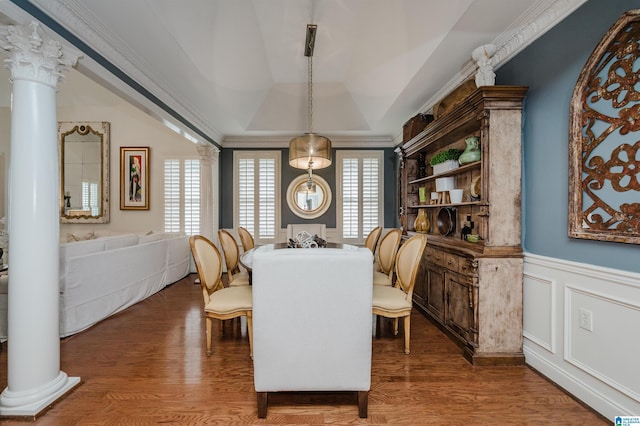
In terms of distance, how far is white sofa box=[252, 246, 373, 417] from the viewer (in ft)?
5.19

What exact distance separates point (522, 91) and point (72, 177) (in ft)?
26.1

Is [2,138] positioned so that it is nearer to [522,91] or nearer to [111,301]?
[111,301]

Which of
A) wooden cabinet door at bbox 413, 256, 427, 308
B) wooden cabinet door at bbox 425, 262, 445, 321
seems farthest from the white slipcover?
wooden cabinet door at bbox 413, 256, 427, 308

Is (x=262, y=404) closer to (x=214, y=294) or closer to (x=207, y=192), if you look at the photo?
(x=214, y=294)

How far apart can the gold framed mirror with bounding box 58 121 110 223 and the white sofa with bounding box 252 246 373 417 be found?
6.33m

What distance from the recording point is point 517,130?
Result: 241 centimetres

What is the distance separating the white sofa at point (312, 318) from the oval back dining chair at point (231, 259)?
5.62ft

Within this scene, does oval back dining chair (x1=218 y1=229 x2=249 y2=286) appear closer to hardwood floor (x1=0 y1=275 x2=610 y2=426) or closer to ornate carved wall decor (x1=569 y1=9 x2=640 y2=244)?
hardwood floor (x1=0 y1=275 x2=610 y2=426)

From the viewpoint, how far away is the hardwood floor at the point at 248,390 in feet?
5.98

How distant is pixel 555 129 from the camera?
7.09ft

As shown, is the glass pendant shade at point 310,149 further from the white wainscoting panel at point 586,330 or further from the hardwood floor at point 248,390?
the white wainscoting panel at point 586,330

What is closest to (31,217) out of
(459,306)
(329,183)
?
(459,306)

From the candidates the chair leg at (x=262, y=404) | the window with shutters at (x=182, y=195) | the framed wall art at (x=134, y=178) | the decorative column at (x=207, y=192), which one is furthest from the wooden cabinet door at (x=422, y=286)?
the framed wall art at (x=134, y=178)

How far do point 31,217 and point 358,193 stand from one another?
4965 millimetres
